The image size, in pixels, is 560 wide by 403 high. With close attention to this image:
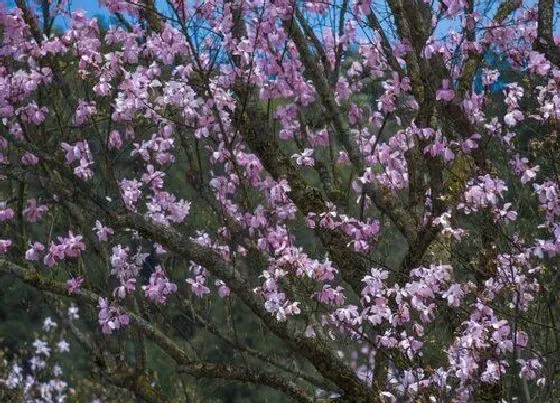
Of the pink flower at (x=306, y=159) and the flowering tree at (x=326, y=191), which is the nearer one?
the flowering tree at (x=326, y=191)

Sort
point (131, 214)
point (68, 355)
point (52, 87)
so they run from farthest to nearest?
1. point (68, 355)
2. point (52, 87)
3. point (131, 214)

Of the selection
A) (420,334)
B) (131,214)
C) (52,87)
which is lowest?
(420,334)

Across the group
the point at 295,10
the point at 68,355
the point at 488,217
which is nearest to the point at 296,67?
the point at 295,10

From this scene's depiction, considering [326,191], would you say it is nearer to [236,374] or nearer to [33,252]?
[236,374]

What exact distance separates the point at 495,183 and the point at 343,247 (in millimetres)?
1062

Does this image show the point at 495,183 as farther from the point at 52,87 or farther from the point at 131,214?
the point at 52,87

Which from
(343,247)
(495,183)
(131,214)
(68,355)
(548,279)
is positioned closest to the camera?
(131,214)

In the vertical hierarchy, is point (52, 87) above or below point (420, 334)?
above

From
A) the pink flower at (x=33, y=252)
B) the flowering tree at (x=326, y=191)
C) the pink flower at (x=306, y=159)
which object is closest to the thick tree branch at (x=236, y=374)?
the flowering tree at (x=326, y=191)

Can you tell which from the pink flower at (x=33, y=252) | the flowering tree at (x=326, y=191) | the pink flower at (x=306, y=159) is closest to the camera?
the flowering tree at (x=326, y=191)

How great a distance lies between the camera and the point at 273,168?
5500mm

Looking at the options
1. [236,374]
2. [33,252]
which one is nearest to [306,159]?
[236,374]

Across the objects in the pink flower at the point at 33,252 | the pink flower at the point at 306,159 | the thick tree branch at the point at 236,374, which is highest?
the pink flower at the point at 306,159

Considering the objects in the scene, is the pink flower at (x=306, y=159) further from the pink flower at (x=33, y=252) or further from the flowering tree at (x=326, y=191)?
the pink flower at (x=33, y=252)
